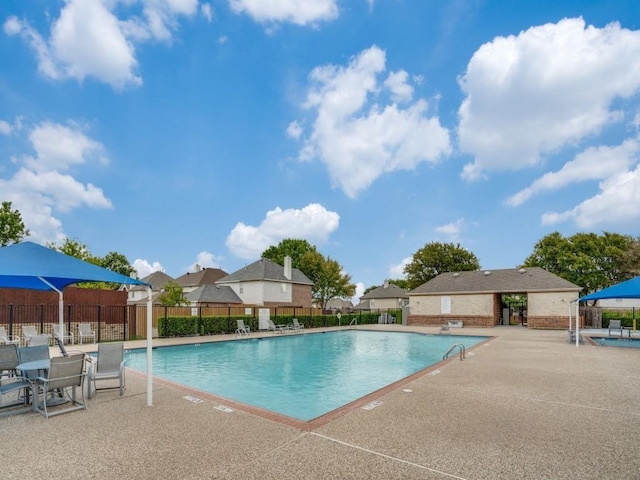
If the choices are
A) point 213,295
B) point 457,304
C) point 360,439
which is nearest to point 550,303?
point 457,304

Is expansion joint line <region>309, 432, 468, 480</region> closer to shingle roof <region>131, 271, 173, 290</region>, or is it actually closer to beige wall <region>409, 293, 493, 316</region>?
beige wall <region>409, 293, 493, 316</region>

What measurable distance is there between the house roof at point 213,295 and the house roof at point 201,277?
31.2ft

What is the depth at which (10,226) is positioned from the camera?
2962cm

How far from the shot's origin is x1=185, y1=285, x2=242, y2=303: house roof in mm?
36088

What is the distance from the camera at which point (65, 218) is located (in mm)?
22672

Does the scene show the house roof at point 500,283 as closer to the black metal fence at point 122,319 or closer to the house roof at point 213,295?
the black metal fence at point 122,319

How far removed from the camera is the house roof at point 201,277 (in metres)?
48.9

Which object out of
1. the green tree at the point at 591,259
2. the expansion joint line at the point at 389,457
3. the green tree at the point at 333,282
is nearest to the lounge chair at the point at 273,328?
the expansion joint line at the point at 389,457

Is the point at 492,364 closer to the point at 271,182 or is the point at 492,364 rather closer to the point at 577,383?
the point at 577,383

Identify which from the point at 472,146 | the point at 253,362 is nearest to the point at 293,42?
the point at 472,146

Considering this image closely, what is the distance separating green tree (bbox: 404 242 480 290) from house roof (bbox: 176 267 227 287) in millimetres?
26035

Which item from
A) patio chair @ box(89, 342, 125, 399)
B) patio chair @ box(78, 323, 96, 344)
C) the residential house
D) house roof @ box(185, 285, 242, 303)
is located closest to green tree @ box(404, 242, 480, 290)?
the residential house

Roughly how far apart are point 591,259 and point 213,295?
145 ft

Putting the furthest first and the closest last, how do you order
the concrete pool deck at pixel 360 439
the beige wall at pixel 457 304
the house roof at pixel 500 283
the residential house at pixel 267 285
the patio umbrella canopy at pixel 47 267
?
the residential house at pixel 267 285, the beige wall at pixel 457 304, the house roof at pixel 500 283, the patio umbrella canopy at pixel 47 267, the concrete pool deck at pixel 360 439
